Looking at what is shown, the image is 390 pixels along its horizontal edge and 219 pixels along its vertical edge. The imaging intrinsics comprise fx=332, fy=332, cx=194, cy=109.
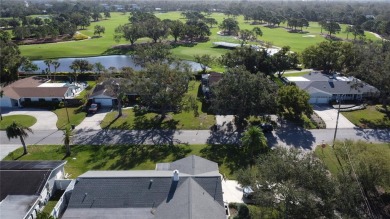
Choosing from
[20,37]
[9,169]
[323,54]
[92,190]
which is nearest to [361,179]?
[92,190]

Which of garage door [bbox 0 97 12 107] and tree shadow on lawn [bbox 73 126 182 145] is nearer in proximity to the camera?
tree shadow on lawn [bbox 73 126 182 145]

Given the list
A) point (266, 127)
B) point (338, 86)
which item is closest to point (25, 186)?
point (266, 127)

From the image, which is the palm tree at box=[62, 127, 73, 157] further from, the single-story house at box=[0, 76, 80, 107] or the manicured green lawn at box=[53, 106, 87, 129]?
the single-story house at box=[0, 76, 80, 107]

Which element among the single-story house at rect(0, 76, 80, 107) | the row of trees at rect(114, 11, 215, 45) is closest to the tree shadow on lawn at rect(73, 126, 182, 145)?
the single-story house at rect(0, 76, 80, 107)

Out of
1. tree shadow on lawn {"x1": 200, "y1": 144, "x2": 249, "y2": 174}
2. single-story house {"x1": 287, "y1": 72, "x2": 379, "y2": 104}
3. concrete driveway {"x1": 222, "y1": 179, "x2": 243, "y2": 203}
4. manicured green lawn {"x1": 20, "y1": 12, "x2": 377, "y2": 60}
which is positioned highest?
manicured green lawn {"x1": 20, "y1": 12, "x2": 377, "y2": 60}

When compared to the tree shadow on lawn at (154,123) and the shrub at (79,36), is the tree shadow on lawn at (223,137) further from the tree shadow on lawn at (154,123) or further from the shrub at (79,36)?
the shrub at (79,36)

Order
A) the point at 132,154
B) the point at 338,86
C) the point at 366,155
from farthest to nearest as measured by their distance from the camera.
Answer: the point at 338,86 < the point at 132,154 < the point at 366,155

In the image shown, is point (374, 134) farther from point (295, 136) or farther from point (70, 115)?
point (70, 115)

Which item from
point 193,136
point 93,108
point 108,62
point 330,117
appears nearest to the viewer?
point 193,136
